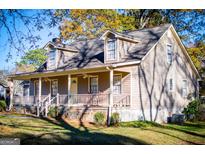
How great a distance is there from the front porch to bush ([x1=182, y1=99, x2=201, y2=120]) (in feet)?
9.35

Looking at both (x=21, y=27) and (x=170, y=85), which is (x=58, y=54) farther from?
(x=21, y=27)

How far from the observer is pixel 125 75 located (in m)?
12.4

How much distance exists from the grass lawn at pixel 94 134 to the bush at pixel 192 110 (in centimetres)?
241

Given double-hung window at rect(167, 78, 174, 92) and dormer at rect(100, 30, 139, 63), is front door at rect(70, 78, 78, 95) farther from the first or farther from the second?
double-hung window at rect(167, 78, 174, 92)

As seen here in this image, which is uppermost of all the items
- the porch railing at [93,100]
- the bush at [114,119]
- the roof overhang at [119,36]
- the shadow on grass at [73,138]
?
the roof overhang at [119,36]

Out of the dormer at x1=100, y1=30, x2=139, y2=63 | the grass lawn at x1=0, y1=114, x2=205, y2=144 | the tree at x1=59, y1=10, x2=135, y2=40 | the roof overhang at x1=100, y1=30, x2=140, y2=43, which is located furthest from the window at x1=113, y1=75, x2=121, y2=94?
the tree at x1=59, y1=10, x2=135, y2=40

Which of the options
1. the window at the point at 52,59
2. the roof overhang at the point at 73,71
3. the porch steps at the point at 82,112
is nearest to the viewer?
the roof overhang at the point at 73,71

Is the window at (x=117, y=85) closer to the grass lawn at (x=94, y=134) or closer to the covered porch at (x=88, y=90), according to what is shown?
the covered porch at (x=88, y=90)

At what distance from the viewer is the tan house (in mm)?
12039

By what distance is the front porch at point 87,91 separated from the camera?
12.1 metres

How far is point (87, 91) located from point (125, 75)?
220 cm

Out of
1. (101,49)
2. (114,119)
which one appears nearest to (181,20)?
(101,49)

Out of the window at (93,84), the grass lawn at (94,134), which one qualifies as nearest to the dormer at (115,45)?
the window at (93,84)
